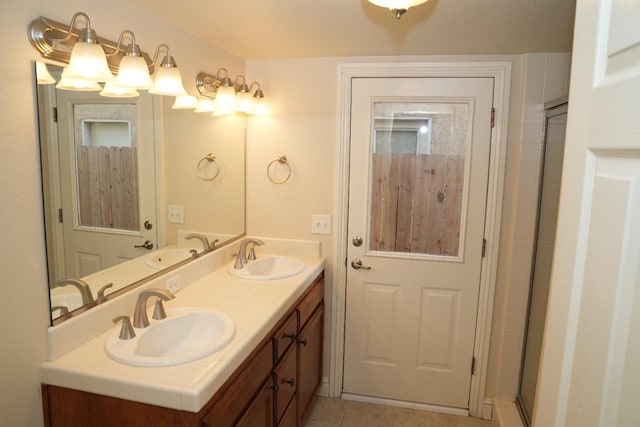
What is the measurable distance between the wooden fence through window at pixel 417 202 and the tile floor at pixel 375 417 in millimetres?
1042

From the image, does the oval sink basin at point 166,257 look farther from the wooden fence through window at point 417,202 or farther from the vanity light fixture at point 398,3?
the vanity light fixture at point 398,3

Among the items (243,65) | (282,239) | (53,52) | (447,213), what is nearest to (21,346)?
(53,52)

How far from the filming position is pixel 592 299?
0.66 metres

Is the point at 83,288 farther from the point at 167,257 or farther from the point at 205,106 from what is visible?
the point at 205,106

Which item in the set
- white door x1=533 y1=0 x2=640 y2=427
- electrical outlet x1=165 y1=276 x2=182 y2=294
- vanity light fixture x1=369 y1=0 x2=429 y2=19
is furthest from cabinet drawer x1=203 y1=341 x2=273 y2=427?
vanity light fixture x1=369 y1=0 x2=429 y2=19

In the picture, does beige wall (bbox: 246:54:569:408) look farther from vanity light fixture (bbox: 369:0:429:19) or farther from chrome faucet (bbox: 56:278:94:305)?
chrome faucet (bbox: 56:278:94:305)

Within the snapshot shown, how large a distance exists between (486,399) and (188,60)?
2624 mm

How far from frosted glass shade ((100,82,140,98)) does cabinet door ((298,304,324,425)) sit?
1.40 metres

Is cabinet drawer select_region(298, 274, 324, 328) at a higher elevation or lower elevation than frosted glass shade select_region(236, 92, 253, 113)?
lower

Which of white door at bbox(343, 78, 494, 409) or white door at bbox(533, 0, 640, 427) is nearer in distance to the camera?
white door at bbox(533, 0, 640, 427)

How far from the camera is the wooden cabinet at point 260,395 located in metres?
1.25

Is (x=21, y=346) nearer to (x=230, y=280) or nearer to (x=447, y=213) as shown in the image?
(x=230, y=280)

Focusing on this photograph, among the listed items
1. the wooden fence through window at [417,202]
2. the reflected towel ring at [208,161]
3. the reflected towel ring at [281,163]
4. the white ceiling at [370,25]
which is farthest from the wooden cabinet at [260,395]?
the white ceiling at [370,25]

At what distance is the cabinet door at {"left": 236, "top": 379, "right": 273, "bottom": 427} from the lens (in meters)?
1.53
